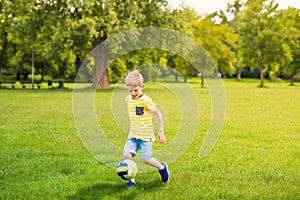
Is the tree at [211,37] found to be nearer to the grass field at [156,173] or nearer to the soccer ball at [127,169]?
the grass field at [156,173]

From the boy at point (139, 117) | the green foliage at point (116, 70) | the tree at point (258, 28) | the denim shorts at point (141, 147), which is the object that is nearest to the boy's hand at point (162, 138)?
the boy at point (139, 117)

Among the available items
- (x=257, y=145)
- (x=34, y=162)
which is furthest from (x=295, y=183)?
(x=34, y=162)

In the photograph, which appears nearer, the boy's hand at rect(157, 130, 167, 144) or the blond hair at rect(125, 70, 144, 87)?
the blond hair at rect(125, 70, 144, 87)

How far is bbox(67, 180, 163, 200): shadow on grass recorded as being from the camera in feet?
18.5

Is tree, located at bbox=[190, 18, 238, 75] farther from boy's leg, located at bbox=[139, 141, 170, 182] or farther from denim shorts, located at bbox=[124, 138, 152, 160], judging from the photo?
denim shorts, located at bbox=[124, 138, 152, 160]

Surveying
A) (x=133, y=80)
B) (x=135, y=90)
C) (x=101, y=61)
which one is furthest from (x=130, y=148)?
(x=101, y=61)

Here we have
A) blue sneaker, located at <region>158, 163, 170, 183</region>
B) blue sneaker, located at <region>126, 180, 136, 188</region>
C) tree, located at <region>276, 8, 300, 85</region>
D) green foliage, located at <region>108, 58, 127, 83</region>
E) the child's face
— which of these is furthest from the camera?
tree, located at <region>276, 8, 300, 85</region>

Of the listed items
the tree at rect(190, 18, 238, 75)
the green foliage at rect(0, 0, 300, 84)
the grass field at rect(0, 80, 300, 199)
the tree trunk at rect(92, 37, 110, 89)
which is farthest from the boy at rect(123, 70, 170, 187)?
the tree at rect(190, 18, 238, 75)

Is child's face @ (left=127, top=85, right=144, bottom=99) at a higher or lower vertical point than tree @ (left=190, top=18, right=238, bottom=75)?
lower

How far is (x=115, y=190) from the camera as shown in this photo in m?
5.93

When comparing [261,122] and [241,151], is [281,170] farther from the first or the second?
[261,122]

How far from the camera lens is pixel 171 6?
119 feet

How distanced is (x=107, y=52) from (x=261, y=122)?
1975 centimetres

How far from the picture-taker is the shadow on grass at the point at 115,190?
18.5 feet
